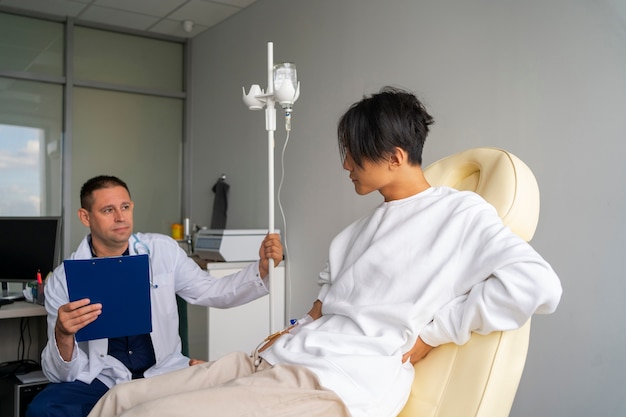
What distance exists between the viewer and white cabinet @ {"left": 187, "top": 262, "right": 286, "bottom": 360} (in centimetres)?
338

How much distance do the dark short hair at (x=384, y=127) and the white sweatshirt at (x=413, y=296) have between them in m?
0.14

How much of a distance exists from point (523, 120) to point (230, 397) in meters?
1.70

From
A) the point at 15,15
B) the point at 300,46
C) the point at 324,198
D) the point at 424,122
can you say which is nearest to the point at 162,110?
the point at 15,15

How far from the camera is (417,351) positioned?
1311 mm

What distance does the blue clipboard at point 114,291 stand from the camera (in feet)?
5.65

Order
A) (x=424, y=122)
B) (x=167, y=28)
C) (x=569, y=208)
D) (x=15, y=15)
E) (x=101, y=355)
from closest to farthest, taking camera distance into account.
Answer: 1. (x=424, y=122)
2. (x=101, y=355)
3. (x=569, y=208)
4. (x=15, y=15)
5. (x=167, y=28)

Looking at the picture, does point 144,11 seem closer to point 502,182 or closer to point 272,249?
point 272,249

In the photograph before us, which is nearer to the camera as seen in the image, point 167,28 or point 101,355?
point 101,355

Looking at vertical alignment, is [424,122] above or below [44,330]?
above

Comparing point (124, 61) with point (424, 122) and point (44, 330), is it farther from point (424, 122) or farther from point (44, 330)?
point (424, 122)

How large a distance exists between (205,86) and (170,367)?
3.23 meters

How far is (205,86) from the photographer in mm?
4840

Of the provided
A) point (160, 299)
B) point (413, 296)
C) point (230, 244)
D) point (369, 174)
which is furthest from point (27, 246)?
point (413, 296)

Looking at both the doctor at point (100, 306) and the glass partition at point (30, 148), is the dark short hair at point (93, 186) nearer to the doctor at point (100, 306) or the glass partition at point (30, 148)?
the doctor at point (100, 306)
